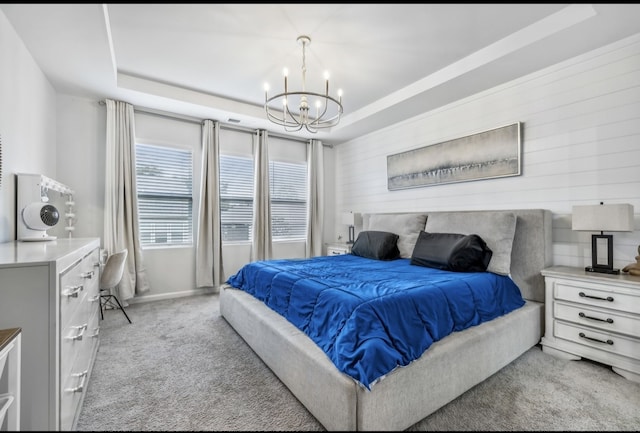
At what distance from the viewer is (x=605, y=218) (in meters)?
2.02

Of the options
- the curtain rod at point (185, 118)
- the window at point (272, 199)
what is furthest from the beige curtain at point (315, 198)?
the curtain rod at point (185, 118)

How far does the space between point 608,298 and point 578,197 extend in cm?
91

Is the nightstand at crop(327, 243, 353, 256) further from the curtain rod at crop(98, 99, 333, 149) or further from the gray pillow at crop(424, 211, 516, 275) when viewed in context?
the curtain rod at crop(98, 99, 333, 149)

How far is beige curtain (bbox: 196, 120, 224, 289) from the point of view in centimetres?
392

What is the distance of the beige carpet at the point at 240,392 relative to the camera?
83 centimetres

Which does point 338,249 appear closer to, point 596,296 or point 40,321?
point 596,296

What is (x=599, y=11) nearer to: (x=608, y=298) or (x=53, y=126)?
(x=608, y=298)

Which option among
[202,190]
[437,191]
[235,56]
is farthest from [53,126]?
[437,191]

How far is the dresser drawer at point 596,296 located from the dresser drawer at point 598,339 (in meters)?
0.20

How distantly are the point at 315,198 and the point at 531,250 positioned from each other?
3208 millimetres

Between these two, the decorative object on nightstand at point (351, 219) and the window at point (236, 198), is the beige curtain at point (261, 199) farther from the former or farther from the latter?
the decorative object on nightstand at point (351, 219)

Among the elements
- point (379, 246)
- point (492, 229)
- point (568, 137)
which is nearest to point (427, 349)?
point (492, 229)

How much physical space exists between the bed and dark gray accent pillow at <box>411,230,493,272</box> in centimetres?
12

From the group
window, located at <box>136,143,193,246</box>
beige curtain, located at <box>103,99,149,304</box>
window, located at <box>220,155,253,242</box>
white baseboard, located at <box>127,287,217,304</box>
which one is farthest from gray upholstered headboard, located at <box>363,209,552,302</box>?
beige curtain, located at <box>103,99,149,304</box>
